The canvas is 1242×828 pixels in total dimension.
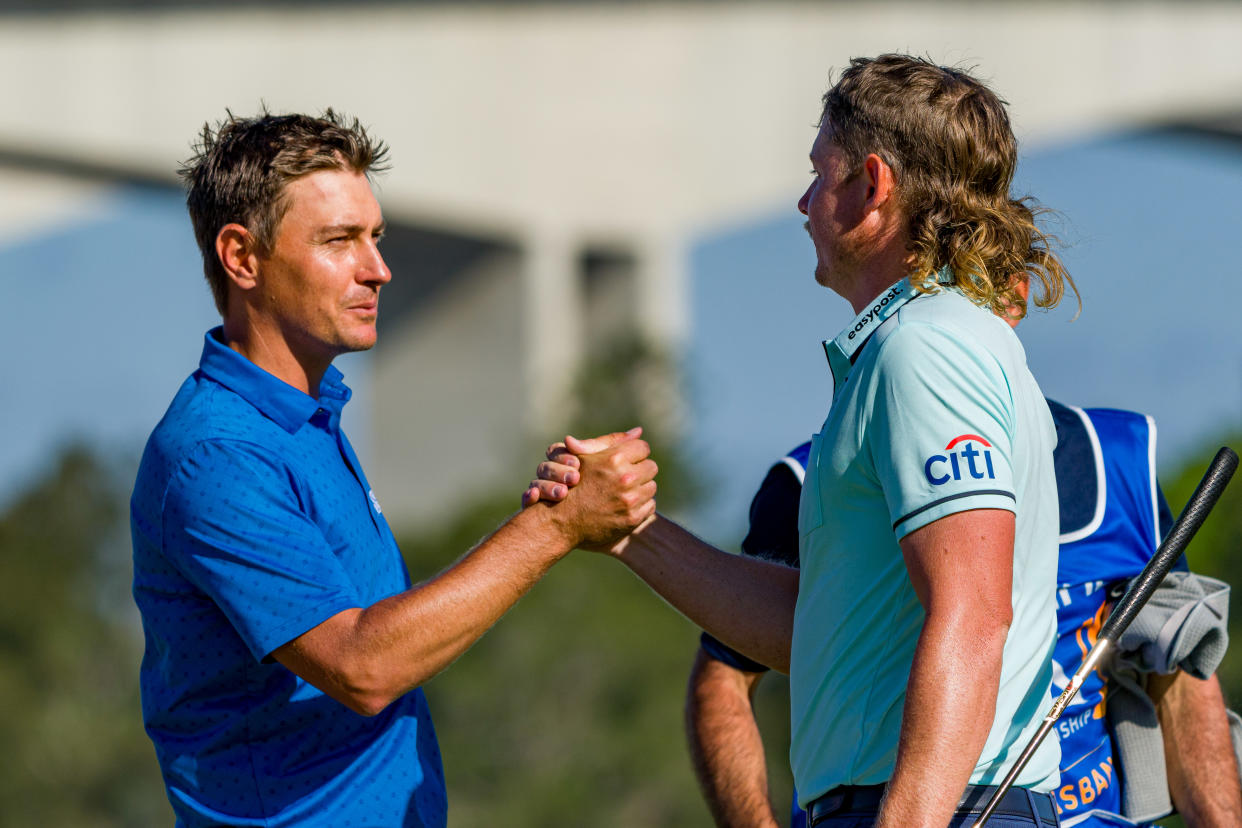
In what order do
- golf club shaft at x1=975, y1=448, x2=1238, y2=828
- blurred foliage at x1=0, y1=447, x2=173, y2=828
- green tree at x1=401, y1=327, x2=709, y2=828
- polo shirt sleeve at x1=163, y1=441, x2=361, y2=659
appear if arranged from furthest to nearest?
blurred foliage at x1=0, y1=447, x2=173, y2=828, green tree at x1=401, y1=327, x2=709, y2=828, polo shirt sleeve at x1=163, y1=441, x2=361, y2=659, golf club shaft at x1=975, y1=448, x2=1238, y2=828

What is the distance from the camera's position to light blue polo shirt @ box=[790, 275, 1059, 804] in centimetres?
269

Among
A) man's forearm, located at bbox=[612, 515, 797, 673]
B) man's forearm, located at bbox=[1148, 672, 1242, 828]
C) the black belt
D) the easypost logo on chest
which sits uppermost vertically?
the easypost logo on chest

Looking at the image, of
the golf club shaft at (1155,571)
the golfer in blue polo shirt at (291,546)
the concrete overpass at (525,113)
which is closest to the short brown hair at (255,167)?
the golfer in blue polo shirt at (291,546)

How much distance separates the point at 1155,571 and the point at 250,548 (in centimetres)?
155

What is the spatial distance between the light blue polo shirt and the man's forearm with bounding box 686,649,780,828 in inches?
36.3

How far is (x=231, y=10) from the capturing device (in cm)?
2269

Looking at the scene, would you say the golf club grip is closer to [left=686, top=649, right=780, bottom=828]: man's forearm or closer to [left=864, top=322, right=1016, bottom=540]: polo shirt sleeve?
[left=864, top=322, right=1016, bottom=540]: polo shirt sleeve

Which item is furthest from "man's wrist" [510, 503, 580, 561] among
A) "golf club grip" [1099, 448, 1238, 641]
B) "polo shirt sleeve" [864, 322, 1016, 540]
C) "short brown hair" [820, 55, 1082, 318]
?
"golf club grip" [1099, 448, 1238, 641]

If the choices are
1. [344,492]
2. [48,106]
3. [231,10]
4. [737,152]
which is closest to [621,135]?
[737,152]

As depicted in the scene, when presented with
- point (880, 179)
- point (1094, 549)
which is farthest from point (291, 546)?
point (1094, 549)

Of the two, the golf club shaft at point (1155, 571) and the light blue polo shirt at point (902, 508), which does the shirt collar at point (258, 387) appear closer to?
the light blue polo shirt at point (902, 508)

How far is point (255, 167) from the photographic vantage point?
345cm

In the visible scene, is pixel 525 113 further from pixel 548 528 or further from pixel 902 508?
pixel 902 508

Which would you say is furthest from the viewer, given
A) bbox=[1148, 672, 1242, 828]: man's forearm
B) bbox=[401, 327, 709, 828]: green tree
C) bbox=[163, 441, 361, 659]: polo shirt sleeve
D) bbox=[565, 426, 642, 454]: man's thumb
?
bbox=[401, 327, 709, 828]: green tree
